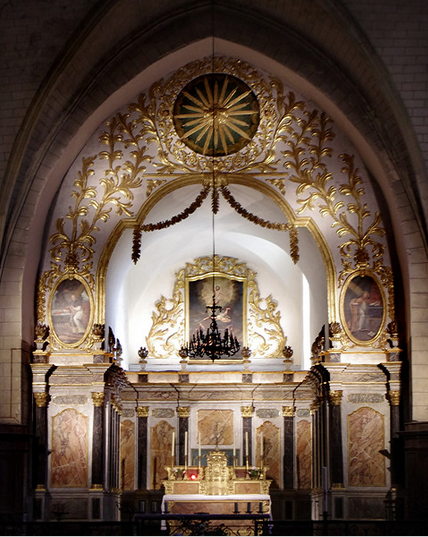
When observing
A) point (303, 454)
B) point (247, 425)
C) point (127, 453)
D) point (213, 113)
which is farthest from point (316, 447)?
point (213, 113)

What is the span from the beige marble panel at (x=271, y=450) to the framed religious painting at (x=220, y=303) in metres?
2.24

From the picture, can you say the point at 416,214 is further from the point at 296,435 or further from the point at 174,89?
the point at 296,435

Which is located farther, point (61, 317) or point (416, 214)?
point (61, 317)

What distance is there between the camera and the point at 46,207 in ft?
57.0

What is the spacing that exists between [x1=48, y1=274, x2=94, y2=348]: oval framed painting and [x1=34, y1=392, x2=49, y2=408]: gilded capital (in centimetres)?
98

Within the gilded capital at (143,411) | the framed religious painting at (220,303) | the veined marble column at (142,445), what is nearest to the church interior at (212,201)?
the veined marble column at (142,445)

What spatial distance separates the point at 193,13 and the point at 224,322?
9.06 meters

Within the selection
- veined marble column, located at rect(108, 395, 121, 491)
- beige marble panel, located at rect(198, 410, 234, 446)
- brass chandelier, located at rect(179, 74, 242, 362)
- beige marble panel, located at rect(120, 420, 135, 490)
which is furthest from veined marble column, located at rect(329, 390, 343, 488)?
beige marble panel, located at rect(120, 420, 135, 490)

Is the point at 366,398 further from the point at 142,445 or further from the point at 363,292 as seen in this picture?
the point at 142,445

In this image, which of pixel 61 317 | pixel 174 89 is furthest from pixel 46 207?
pixel 174 89

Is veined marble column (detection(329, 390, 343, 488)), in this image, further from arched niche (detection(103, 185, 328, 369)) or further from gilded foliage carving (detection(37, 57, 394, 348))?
arched niche (detection(103, 185, 328, 369))

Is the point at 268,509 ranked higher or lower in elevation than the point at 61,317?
lower

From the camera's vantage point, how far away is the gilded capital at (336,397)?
1731cm

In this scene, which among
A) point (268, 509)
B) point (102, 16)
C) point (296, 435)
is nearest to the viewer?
point (102, 16)
